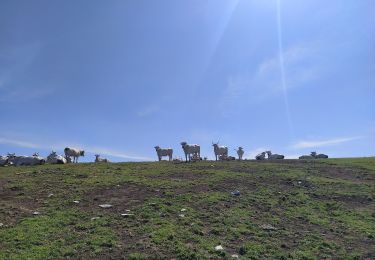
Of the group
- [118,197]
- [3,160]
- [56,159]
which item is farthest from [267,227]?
[3,160]

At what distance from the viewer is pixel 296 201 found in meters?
27.1

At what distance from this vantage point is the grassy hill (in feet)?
59.0

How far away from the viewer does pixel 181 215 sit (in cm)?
2203

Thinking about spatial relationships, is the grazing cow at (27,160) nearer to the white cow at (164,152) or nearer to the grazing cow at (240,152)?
the white cow at (164,152)

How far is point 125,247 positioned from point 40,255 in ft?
10.4

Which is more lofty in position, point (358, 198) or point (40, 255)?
point (358, 198)

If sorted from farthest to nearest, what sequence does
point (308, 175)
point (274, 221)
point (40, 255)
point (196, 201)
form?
point (308, 175)
point (196, 201)
point (274, 221)
point (40, 255)

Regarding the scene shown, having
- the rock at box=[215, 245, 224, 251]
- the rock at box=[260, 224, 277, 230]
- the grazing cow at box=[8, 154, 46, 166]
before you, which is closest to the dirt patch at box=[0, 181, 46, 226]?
the rock at box=[215, 245, 224, 251]

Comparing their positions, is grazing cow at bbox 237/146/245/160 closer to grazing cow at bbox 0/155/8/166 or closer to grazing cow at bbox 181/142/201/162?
grazing cow at bbox 181/142/201/162

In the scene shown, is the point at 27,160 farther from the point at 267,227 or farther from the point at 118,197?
the point at 267,227

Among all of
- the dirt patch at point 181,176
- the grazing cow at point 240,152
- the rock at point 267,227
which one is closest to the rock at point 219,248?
the rock at point 267,227

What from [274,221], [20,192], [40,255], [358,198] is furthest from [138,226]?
[358,198]

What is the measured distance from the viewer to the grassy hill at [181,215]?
59.0 feet

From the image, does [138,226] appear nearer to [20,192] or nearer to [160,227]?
[160,227]
